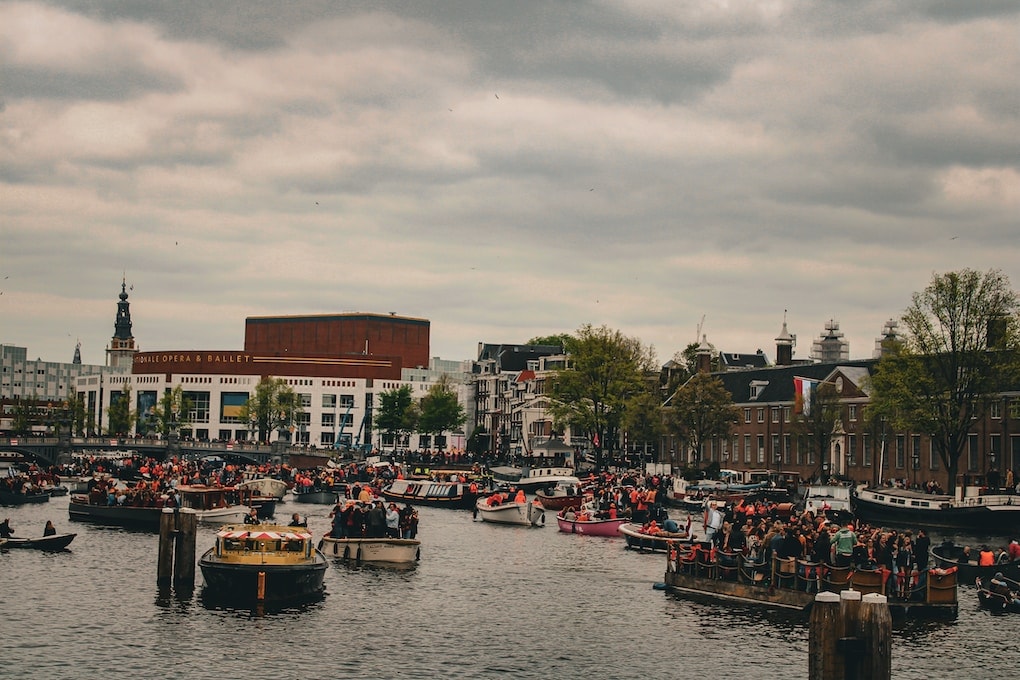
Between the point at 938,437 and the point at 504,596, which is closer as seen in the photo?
the point at 504,596

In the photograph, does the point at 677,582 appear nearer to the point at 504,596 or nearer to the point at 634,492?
the point at 504,596

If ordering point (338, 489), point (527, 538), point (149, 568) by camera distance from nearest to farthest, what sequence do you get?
point (149, 568) < point (527, 538) < point (338, 489)

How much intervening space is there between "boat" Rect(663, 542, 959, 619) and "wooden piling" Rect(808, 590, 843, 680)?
1595cm

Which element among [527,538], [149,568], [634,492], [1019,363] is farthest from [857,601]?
[1019,363]

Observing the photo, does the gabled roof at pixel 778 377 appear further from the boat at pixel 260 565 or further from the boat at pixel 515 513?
the boat at pixel 260 565

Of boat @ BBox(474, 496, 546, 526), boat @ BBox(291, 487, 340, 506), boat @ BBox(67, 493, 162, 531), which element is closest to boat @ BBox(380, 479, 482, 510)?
boat @ BBox(291, 487, 340, 506)

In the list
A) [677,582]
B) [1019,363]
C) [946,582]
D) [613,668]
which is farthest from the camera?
[1019,363]

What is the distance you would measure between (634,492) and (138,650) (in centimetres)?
5674

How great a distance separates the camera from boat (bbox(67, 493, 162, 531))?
289 feet

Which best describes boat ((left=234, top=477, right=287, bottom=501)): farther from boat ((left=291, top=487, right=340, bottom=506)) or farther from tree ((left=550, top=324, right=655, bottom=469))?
tree ((left=550, top=324, right=655, bottom=469))

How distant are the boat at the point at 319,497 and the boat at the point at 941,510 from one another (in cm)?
4597

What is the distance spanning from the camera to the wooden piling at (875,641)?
3033cm

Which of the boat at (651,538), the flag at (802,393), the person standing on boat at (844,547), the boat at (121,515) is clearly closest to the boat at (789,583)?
the person standing on boat at (844,547)

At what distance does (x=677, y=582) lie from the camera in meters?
57.8
